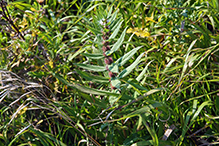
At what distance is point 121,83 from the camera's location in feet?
4.10

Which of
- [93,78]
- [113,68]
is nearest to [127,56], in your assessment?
[113,68]

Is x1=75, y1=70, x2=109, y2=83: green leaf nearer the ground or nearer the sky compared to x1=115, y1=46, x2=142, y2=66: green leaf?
nearer the ground

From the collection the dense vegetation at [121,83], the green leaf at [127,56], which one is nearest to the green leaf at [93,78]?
the dense vegetation at [121,83]

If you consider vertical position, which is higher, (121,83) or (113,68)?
(113,68)

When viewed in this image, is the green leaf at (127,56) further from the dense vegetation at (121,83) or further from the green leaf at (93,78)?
the green leaf at (93,78)

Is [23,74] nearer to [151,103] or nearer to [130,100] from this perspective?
[130,100]

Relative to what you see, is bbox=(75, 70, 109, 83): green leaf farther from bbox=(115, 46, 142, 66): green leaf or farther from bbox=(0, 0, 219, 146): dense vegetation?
bbox=(115, 46, 142, 66): green leaf

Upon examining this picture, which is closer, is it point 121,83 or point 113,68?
point 113,68

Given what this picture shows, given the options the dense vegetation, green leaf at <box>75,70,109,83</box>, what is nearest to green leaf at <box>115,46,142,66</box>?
the dense vegetation

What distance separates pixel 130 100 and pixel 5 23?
50.5 inches

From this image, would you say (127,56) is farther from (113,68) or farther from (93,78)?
(93,78)

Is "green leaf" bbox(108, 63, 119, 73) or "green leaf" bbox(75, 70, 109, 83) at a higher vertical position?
"green leaf" bbox(108, 63, 119, 73)

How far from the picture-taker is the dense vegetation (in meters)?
1.21

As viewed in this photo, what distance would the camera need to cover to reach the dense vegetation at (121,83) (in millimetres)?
1210
